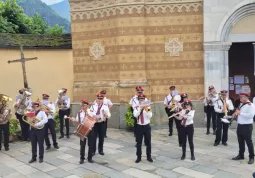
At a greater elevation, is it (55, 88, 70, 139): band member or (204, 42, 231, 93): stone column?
(204, 42, 231, 93): stone column

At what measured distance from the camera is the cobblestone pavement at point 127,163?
7.23 meters

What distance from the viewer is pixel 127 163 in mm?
7980

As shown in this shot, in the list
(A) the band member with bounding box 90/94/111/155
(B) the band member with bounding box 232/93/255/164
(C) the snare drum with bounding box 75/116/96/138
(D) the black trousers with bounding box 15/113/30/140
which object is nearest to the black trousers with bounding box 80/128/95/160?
(C) the snare drum with bounding box 75/116/96/138

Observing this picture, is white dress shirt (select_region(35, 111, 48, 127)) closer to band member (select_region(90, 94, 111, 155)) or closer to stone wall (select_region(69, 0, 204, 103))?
band member (select_region(90, 94, 111, 155))

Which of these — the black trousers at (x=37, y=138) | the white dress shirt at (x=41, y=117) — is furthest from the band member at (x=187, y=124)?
the black trousers at (x=37, y=138)

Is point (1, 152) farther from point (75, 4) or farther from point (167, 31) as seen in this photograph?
point (167, 31)

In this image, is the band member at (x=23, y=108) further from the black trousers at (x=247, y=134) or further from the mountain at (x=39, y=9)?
the mountain at (x=39, y=9)

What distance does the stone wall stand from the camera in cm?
1176

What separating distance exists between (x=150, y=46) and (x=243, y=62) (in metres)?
5.64

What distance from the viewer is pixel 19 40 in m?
12.8

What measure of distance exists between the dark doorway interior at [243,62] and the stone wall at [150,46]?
3895 millimetres

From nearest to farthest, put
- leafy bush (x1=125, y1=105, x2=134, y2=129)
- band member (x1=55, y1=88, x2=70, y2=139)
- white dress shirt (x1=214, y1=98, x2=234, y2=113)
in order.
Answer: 1. white dress shirt (x1=214, y1=98, x2=234, y2=113)
2. band member (x1=55, y1=88, x2=70, y2=139)
3. leafy bush (x1=125, y1=105, x2=134, y2=129)

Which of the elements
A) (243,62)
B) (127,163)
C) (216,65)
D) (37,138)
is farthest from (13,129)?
(243,62)

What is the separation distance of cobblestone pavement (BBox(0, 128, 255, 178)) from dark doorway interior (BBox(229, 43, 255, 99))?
5.77 m
